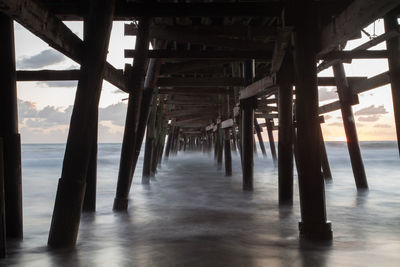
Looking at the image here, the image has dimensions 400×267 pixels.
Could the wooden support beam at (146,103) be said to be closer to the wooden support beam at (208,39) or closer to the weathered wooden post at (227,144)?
the wooden support beam at (208,39)

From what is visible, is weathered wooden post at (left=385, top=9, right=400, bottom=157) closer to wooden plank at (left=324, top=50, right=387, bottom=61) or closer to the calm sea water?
wooden plank at (left=324, top=50, right=387, bottom=61)

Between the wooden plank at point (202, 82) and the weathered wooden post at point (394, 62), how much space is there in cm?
236

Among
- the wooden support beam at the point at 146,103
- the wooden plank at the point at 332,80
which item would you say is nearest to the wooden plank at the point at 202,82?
the wooden support beam at the point at 146,103

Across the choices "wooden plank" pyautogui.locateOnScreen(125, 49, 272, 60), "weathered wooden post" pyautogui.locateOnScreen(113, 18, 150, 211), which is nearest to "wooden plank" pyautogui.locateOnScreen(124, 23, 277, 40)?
"wooden plank" pyautogui.locateOnScreen(125, 49, 272, 60)

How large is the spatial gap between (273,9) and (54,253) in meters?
3.20

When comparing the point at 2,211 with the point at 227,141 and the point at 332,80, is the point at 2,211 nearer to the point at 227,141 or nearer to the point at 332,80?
the point at 332,80

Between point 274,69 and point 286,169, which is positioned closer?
point 274,69

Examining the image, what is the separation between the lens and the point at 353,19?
7.83 ft

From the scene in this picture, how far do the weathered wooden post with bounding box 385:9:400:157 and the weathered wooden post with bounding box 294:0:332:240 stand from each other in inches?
90.5

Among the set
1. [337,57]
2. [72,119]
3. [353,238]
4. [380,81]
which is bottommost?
[353,238]

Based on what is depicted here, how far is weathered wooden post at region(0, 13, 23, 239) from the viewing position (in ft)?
9.58

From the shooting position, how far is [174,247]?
2.86 meters

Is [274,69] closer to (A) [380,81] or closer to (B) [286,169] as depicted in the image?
(B) [286,169]

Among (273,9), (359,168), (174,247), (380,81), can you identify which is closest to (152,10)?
(273,9)
